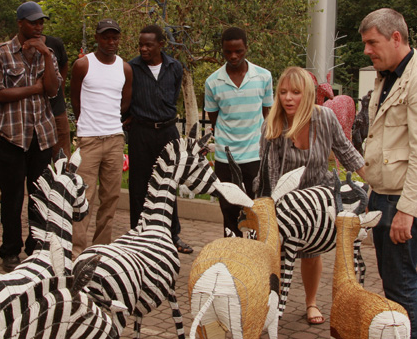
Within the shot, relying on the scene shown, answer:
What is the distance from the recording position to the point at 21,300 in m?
2.46

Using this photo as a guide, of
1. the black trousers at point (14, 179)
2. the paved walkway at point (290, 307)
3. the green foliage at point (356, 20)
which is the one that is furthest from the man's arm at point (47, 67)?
the green foliage at point (356, 20)

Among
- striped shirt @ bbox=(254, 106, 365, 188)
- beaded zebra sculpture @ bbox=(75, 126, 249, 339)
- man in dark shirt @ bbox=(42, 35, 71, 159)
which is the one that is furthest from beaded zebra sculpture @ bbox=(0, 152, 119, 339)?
man in dark shirt @ bbox=(42, 35, 71, 159)

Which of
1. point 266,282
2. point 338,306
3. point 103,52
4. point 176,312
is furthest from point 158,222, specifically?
point 103,52

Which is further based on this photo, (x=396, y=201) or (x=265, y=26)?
(x=265, y=26)

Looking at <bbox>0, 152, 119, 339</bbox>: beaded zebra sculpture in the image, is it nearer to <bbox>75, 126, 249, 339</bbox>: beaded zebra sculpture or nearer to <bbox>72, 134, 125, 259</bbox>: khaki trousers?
<bbox>75, 126, 249, 339</bbox>: beaded zebra sculpture

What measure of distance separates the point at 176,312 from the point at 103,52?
2876mm

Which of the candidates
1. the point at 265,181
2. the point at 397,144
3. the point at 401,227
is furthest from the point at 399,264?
the point at 265,181

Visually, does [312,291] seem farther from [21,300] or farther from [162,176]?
[21,300]

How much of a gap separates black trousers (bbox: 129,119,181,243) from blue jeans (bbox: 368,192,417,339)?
2978 mm

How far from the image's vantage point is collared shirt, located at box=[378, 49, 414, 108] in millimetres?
3498

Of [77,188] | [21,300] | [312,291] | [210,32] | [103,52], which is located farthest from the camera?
[210,32]

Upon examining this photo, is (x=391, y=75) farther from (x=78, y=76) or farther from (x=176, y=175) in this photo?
(x=78, y=76)

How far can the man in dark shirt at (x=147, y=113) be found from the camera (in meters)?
6.09

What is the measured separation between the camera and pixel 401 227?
338cm
